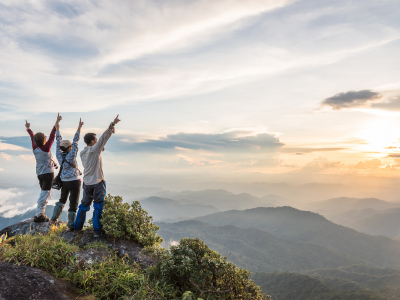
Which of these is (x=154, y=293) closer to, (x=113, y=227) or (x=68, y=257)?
(x=68, y=257)

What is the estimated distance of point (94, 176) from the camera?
7.37 metres

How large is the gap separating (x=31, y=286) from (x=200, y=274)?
3.54 metres

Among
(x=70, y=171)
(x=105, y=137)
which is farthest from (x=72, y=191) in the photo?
(x=105, y=137)

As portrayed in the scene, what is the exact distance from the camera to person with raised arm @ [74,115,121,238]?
23.2 feet

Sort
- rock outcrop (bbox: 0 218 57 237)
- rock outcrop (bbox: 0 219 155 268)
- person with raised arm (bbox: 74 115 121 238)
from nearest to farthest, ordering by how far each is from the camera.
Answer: rock outcrop (bbox: 0 219 155 268) → person with raised arm (bbox: 74 115 121 238) → rock outcrop (bbox: 0 218 57 237)

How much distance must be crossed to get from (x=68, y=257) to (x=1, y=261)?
1319mm

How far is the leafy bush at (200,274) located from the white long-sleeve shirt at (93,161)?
365 cm

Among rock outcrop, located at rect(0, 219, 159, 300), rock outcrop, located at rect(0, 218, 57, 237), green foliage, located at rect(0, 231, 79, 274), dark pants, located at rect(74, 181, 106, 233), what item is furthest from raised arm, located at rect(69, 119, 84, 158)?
rock outcrop, located at rect(0, 219, 159, 300)

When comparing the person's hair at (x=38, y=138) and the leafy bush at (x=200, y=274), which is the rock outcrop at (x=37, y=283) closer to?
the leafy bush at (x=200, y=274)

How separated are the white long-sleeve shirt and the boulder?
327 cm

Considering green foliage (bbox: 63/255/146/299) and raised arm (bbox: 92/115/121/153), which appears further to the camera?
raised arm (bbox: 92/115/121/153)

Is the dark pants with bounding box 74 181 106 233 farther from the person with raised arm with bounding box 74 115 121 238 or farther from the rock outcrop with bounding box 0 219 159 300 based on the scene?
the rock outcrop with bounding box 0 219 159 300

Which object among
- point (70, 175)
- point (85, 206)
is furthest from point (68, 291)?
point (70, 175)

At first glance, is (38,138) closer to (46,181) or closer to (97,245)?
(46,181)
